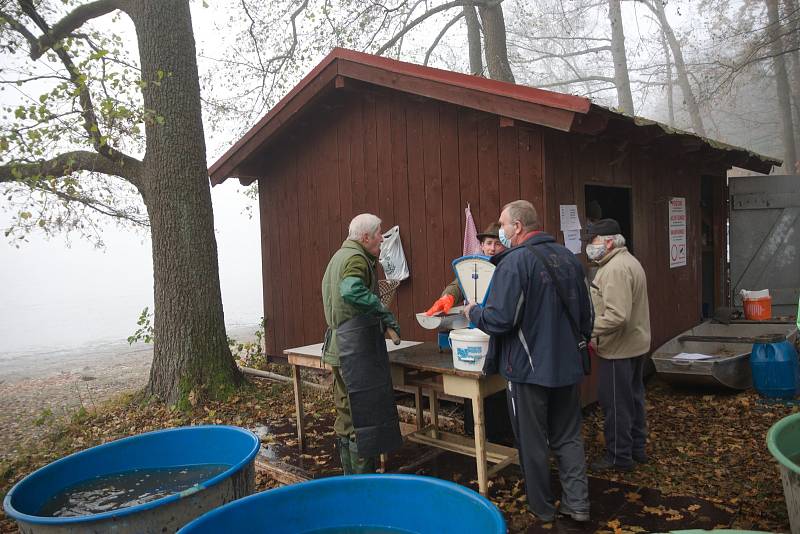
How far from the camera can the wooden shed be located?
525 centimetres

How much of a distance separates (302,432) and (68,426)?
3.05 meters

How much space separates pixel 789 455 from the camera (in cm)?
274

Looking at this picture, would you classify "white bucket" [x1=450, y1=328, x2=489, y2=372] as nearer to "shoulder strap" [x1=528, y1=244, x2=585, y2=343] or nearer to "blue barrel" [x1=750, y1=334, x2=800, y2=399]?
"shoulder strap" [x1=528, y1=244, x2=585, y2=343]

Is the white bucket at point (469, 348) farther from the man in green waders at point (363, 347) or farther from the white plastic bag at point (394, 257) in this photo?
the white plastic bag at point (394, 257)

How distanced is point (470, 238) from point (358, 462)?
8.20ft

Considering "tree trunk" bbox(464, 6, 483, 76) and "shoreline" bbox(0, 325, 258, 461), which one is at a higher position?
"tree trunk" bbox(464, 6, 483, 76)

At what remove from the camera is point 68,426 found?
6.40 metres

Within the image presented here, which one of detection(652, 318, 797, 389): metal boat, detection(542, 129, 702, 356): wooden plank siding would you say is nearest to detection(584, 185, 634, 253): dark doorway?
detection(542, 129, 702, 356): wooden plank siding

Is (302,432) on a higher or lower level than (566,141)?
lower

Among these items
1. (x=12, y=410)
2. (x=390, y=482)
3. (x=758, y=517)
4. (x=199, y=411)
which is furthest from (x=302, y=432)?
(x=12, y=410)

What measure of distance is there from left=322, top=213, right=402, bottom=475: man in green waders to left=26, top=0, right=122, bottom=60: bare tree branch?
531 cm

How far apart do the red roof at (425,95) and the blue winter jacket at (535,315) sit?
1511 mm

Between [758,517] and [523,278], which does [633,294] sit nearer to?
[523,278]

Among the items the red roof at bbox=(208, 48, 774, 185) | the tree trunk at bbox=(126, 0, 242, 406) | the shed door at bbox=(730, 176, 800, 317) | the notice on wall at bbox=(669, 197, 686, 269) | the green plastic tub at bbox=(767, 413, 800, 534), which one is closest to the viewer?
the green plastic tub at bbox=(767, 413, 800, 534)
